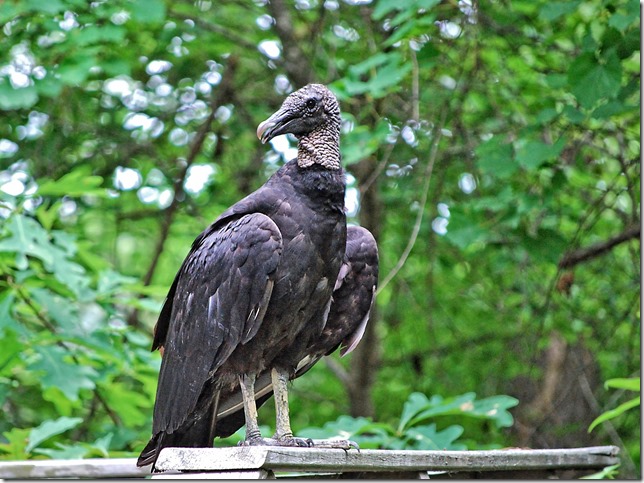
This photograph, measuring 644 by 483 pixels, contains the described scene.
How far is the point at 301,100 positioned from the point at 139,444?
269cm

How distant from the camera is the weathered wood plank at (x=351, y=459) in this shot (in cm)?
251

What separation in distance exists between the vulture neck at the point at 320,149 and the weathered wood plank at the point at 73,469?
1.44 m

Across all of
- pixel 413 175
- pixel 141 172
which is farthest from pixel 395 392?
pixel 141 172

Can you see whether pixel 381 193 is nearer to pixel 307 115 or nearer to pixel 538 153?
pixel 538 153

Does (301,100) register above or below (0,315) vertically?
above

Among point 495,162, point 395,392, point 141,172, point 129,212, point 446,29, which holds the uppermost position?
point 446,29

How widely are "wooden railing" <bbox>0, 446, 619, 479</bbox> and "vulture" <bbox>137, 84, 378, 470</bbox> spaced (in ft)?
0.57

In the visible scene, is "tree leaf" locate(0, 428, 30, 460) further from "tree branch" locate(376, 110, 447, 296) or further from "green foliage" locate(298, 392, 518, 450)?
"tree branch" locate(376, 110, 447, 296)

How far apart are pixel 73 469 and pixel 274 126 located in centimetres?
169

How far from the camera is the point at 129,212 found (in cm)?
668

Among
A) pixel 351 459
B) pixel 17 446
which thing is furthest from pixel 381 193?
pixel 351 459

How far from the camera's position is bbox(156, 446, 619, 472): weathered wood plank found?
2.51m

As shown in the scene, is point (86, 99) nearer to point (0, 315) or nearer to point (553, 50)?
point (0, 315)

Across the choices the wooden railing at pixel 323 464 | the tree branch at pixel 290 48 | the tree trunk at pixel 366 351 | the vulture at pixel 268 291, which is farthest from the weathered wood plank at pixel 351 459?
the tree branch at pixel 290 48
